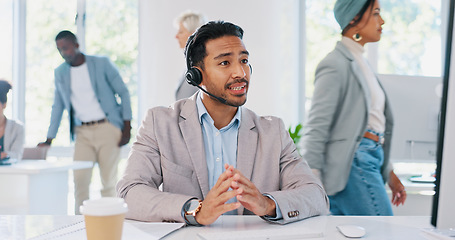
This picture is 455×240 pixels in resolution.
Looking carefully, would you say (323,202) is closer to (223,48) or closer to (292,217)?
(292,217)

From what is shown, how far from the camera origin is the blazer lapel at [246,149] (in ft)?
5.44

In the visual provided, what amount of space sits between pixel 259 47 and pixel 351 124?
3.17 m

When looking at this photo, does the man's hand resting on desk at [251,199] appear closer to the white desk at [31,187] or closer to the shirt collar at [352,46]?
the shirt collar at [352,46]

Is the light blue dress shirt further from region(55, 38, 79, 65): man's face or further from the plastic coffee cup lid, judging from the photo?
region(55, 38, 79, 65): man's face

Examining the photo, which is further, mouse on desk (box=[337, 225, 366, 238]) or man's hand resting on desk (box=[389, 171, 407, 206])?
man's hand resting on desk (box=[389, 171, 407, 206])

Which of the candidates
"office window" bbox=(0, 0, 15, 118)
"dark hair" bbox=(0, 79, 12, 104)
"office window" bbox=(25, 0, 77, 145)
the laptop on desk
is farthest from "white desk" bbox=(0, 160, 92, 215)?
"office window" bbox=(0, 0, 15, 118)

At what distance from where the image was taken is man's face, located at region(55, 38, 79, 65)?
418cm

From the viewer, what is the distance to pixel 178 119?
1.74m

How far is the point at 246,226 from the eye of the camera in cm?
131

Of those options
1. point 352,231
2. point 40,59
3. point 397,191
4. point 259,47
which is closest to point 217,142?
point 352,231

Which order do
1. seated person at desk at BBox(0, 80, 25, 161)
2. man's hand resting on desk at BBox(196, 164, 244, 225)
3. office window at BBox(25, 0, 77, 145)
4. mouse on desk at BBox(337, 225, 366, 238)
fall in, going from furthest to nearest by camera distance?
office window at BBox(25, 0, 77, 145), seated person at desk at BBox(0, 80, 25, 161), man's hand resting on desk at BBox(196, 164, 244, 225), mouse on desk at BBox(337, 225, 366, 238)

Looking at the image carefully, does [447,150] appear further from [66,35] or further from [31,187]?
[66,35]

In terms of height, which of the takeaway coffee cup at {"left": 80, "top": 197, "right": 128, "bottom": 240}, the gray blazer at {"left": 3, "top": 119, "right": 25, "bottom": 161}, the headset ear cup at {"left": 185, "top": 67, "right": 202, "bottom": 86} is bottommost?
the gray blazer at {"left": 3, "top": 119, "right": 25, "bottom": 161}

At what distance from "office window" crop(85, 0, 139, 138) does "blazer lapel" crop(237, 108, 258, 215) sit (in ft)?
13.6
